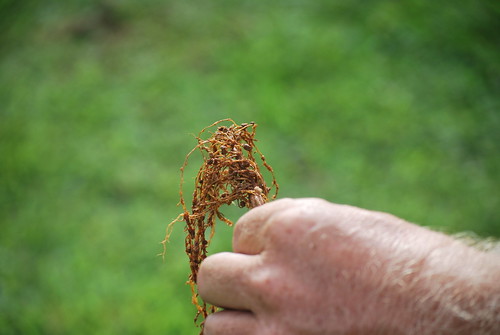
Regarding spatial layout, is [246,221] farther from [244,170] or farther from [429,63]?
[429,63]

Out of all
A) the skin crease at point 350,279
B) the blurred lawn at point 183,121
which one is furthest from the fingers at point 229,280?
the blurred lawn at point 183,121

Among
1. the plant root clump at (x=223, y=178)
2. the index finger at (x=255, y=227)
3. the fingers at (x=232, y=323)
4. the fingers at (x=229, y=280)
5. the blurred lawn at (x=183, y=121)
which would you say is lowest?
the fingers at (x=232, y=323)

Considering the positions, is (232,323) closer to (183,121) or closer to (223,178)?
(223,178)

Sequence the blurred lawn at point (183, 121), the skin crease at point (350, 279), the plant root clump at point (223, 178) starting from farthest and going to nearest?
the blurred lawn at point (183, 121), the plant root clump at point (223, 178), the skin crease at point (350, 279)

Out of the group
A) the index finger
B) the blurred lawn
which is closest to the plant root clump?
the index finger

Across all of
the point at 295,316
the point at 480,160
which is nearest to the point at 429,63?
the point at 480,160

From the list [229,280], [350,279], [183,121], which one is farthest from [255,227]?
[183,121]

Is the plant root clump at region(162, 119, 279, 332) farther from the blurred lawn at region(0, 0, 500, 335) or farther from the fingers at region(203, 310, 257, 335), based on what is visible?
the blurred lawn at region(0, 0, 500, 335)

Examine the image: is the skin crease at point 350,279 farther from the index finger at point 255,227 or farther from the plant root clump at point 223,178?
the plant root clump at point 223,178
